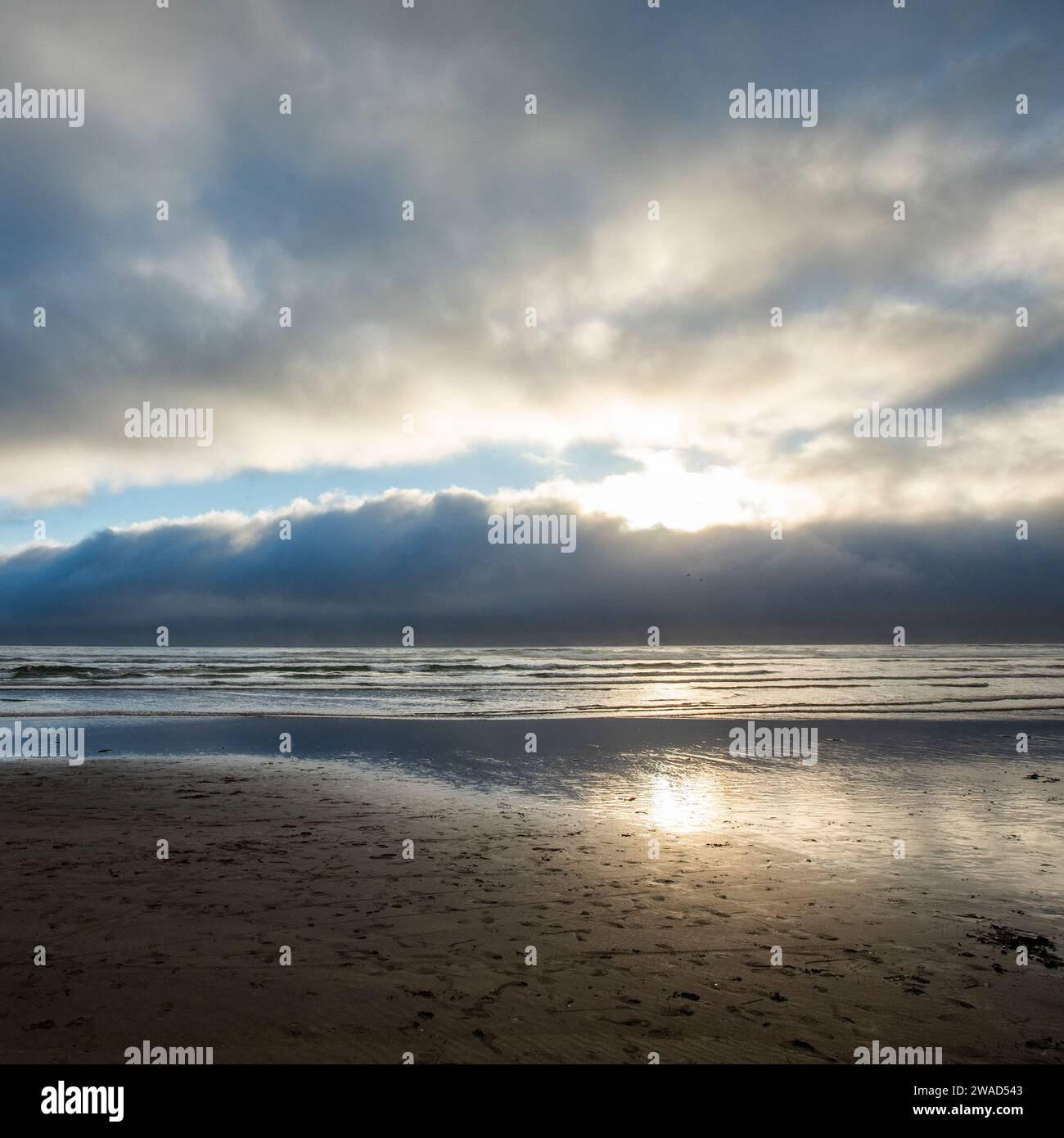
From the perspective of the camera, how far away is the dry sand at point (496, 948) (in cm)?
535

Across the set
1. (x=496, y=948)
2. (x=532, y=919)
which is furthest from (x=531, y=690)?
(x=496, y=948)

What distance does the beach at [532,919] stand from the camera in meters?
5.42

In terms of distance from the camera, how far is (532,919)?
7.80 metres

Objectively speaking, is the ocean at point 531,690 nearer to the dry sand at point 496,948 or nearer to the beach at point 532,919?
the beach at point 532,919

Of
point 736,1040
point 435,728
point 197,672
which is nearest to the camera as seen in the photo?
point 736,1040

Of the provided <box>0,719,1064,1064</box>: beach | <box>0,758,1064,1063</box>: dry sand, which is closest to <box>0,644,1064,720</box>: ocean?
<box>0,719,1064,1064</box>: beach

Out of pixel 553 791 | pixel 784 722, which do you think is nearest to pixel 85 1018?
pixel 553 791

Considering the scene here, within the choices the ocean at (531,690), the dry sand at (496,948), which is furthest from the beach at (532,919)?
the ocean at (531,690)

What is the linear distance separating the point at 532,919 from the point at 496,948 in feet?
2.95

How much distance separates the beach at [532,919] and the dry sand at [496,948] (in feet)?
0.11

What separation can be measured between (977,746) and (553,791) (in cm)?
1370

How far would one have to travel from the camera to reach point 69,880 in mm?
8914

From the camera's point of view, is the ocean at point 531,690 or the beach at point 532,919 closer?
the beach at point 532,919
